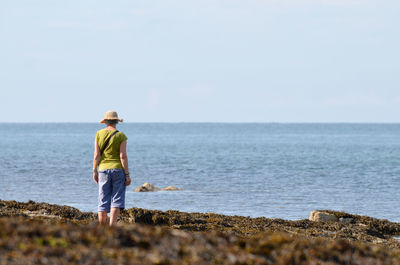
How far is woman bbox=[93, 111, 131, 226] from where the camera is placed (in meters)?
11.9

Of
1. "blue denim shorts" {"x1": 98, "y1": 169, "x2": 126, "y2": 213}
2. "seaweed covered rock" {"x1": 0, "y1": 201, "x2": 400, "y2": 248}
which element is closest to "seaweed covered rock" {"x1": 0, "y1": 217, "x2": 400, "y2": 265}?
"blue denim shorts" {"x1": 98, "y1": 169, "x2": 126, "y2": 213}

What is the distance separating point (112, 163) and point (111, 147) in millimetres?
349

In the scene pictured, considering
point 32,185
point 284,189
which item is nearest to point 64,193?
point 32,185

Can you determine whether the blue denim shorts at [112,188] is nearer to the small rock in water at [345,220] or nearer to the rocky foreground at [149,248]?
the rocky foreground at [149,248]

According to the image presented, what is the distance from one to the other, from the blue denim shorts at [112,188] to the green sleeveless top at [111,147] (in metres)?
0.13

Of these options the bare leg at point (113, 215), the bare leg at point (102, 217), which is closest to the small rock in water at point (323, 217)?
the bare leg at point (102, 217)

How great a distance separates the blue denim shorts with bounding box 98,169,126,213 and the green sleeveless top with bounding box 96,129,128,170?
5.1 inches

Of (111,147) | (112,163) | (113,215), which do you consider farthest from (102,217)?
(111,147)

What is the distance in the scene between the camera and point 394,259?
9.48 meters

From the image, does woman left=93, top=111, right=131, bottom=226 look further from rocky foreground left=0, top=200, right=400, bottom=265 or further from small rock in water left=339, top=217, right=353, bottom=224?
small rock in water left=339, top=217, right=353, bottom=224

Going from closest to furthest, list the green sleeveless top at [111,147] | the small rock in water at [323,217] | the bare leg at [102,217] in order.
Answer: the green sleeveless top at [111,147]
the bare leg at [102,217]
the small rock in water at [323,217]

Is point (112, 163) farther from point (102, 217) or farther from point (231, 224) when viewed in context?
point (231, 224)

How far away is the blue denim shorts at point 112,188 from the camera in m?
12.0

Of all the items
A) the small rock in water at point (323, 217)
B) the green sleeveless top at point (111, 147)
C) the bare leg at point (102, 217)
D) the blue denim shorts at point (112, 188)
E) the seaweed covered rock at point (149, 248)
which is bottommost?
the small rock in water at point (323, 217)
